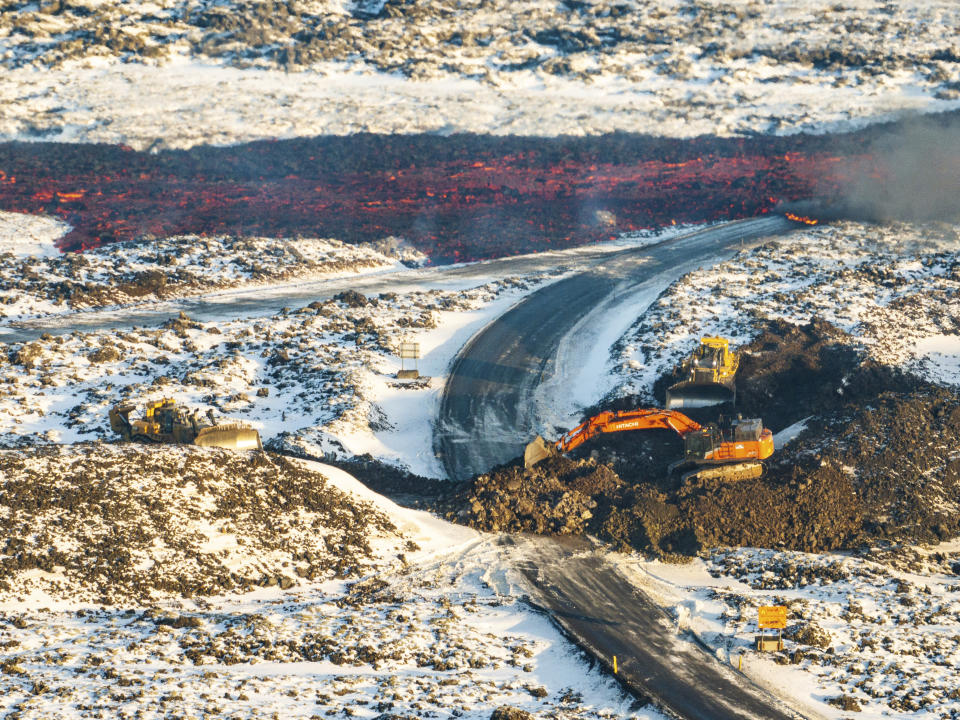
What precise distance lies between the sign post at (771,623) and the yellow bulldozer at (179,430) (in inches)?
701

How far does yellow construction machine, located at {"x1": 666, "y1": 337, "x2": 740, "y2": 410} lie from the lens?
128 ft

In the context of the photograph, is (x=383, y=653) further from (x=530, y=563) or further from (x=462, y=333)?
(x=462, y=333)

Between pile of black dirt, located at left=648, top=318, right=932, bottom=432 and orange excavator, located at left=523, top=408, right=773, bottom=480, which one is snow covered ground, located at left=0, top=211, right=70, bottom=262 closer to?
pile of black dirt, located at left=648, top=318, right=932, bottom=432

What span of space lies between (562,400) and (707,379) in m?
6.50

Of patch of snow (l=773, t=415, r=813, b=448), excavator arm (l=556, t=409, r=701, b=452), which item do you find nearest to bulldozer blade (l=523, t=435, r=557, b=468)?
excavator arm (l=556, t=409, r=701, b=452)

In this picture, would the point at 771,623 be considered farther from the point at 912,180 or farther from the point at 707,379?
the point at 912,180

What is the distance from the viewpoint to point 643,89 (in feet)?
310

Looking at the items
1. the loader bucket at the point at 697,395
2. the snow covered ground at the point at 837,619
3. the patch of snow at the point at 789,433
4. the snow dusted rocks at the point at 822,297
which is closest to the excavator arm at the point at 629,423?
the patch of snow at the point at 789,433

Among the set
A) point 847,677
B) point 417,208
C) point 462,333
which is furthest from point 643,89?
point 847,677

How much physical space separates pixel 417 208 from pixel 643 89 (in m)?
32.5

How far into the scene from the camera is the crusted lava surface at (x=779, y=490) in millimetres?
31969

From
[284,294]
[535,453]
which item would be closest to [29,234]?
[284,294]

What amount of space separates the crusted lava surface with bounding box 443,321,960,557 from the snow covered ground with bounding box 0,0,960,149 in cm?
5307

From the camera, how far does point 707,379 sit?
38875mm
